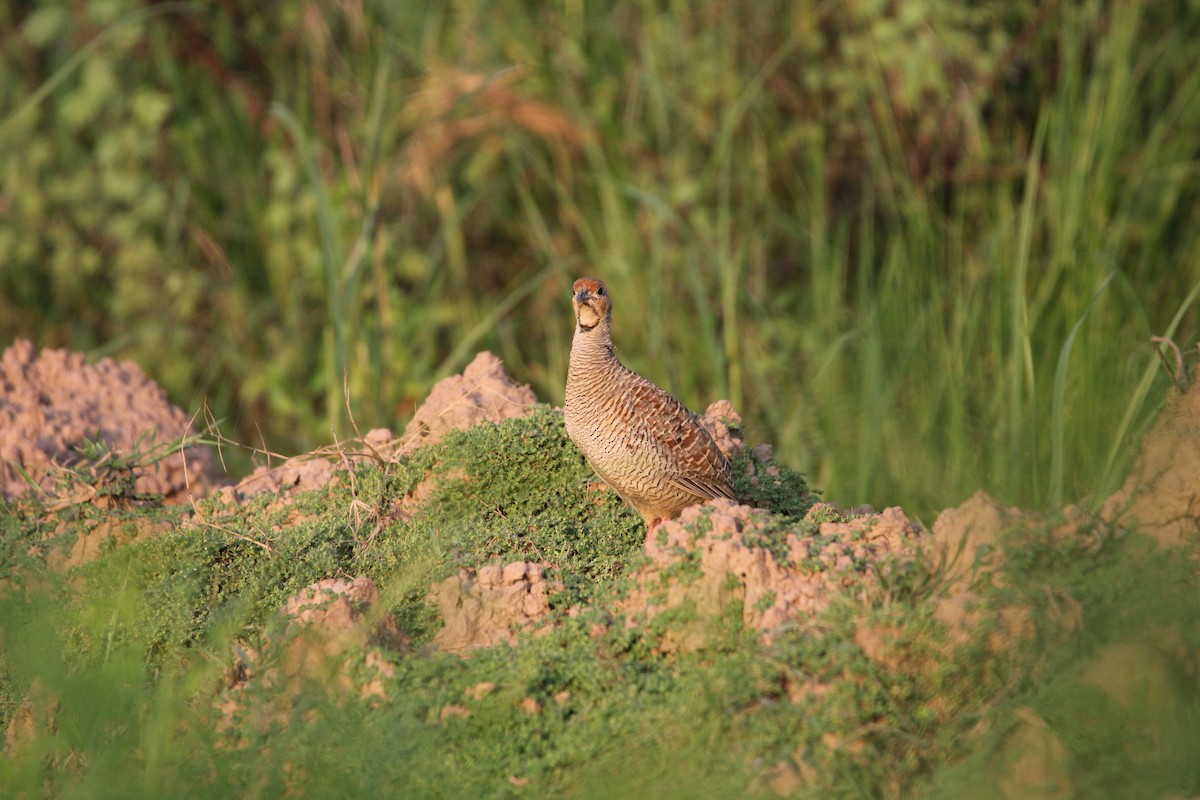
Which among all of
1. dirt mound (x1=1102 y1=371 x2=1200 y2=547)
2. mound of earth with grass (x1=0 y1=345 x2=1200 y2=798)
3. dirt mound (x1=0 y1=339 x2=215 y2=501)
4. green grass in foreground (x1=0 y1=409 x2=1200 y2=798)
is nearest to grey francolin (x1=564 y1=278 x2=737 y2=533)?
mound of earth with grass (x1=0 y1=345 x2=1200 y2=798)

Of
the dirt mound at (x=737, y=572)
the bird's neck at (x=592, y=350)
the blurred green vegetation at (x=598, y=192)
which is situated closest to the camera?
the dirt mound at (x=737, y=572)

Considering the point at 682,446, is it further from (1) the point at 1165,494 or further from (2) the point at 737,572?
(1) the point at 1165,494

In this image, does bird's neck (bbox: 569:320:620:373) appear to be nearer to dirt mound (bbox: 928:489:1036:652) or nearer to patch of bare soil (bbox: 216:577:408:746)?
patch of bare soil (bbox: 216:577:408:746)

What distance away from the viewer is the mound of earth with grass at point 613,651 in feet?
9.46

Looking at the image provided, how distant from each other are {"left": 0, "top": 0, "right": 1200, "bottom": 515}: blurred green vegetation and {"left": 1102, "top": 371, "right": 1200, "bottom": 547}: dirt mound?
82.2 inches

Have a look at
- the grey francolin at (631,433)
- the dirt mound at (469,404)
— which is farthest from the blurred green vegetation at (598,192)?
the grey francolin at (631,433)

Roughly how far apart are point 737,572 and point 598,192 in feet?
15.6

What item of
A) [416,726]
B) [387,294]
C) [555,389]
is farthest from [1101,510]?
[387,294]

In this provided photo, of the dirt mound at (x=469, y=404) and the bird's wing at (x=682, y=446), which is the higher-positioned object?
the dirt mound at (x=469, y=404)

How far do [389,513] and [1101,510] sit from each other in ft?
6.83

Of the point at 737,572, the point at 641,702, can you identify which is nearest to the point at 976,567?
the point at 737,572

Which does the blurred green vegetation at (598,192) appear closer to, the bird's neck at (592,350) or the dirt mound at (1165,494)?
the bird's neck at (592,350)

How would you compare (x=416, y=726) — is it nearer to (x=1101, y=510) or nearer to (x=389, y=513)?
(x=389, y=513)

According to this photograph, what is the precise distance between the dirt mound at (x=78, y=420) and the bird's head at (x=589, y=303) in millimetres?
1546
